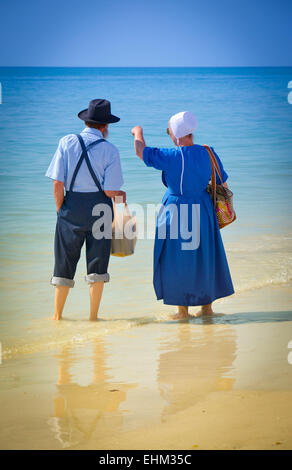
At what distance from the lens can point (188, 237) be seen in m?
4.59

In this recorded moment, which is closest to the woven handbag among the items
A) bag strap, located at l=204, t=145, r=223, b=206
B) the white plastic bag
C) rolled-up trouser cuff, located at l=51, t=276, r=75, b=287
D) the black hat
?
bag strap, located at l=204, t=145, r=223, b=206

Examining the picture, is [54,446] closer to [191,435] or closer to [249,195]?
[191,435]

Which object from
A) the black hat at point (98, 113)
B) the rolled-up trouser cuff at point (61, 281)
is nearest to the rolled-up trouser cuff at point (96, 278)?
the rolled-up trouser cuff at point (61, 281)

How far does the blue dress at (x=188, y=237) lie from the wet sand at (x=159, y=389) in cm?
21

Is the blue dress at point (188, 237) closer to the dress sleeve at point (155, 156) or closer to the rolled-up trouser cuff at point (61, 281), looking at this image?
the dress sleeve at point (155, 156)

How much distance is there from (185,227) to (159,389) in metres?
1.46

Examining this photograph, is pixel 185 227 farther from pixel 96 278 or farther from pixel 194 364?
pixel 194 364

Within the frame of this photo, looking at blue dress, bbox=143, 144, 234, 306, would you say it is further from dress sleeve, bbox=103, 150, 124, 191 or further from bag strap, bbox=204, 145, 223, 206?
dress sleeve, bbox=103, 150, 124, 191

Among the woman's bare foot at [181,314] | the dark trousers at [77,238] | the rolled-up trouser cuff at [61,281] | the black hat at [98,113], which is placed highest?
the black hat at [98,113]

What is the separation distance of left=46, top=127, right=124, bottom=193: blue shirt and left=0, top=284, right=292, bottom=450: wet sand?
3.08 feet

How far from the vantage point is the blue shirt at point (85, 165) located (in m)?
4.39

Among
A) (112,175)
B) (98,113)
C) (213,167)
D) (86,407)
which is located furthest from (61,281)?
(86,407)

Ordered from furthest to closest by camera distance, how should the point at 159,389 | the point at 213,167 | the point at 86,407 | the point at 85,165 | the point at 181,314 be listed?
the point at 181,314
the point at 213,167
the point at 85,165
the point at 159,389
the point at 86,407

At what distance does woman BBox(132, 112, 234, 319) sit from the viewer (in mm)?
4453
